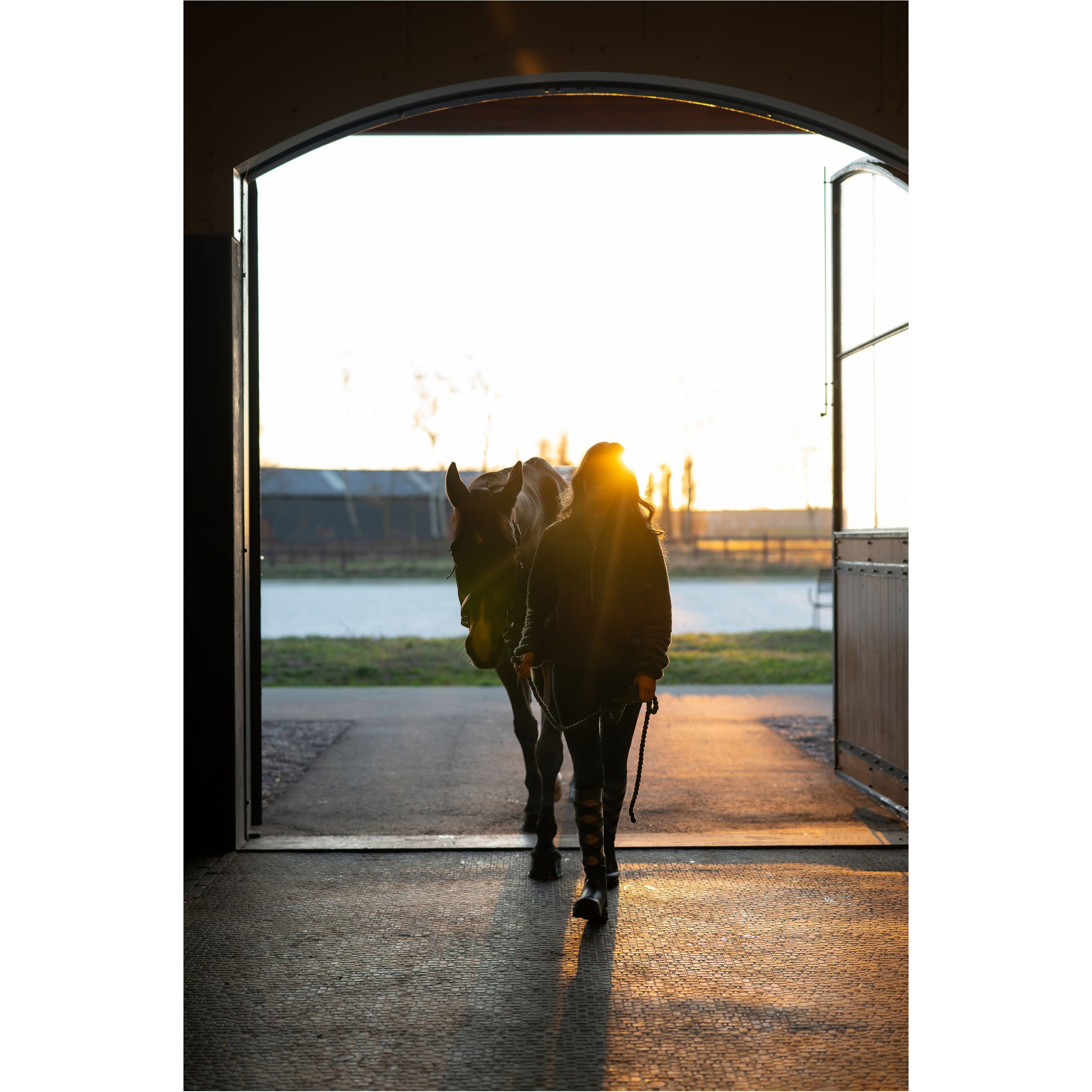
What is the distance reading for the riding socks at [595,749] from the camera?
11.6 ft

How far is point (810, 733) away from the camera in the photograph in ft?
25.1

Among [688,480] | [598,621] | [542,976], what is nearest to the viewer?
[542,976]

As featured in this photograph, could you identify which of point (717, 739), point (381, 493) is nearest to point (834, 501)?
point (717, 739)

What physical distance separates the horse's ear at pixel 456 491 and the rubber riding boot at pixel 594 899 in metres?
1.57

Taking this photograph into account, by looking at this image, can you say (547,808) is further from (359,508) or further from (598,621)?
(359,508)

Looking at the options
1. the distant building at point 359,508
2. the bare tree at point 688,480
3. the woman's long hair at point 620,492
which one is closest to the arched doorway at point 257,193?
the woman's long hair at point 620,492

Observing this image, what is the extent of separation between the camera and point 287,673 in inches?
457

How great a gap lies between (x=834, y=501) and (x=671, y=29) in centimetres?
308

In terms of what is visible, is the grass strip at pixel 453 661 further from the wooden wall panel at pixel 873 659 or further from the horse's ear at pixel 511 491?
the horse's ear at pixel 511 491

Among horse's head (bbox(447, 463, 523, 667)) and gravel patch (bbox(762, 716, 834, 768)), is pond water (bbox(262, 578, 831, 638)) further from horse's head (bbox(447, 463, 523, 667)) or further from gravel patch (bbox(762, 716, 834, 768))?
horse's head (bbox(447, 463, 523, 667))

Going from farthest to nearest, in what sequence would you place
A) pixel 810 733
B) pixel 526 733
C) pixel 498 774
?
pixel 810 733
pixel 498 774
pixel 526 733

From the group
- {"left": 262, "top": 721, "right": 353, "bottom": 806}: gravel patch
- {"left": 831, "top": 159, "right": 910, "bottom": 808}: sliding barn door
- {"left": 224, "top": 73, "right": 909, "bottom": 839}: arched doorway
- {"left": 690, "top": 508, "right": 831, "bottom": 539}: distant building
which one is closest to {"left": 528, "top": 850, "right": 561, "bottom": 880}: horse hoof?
{"left": 224, "top": 73, "right": 909, "bottom": 839}: arched doorway

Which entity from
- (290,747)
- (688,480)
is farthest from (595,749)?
(688,480)

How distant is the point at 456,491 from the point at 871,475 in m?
2.93
